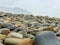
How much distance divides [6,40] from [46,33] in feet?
1.72

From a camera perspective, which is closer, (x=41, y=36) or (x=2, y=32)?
(x=41, y=36)

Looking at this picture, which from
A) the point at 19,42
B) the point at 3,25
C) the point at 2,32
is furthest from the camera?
the point at 3,25

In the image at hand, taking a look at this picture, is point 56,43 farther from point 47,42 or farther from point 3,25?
point 3,25

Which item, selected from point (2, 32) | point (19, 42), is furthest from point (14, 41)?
point (2, 32)

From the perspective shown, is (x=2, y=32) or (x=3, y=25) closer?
(x=2, y=32)

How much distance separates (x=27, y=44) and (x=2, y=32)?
0.99 meters

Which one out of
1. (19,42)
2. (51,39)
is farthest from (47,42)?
(19,42)

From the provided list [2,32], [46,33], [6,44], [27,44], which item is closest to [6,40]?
[6,44]

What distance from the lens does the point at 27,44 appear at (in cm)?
281

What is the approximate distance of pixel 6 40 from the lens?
2.93 meters

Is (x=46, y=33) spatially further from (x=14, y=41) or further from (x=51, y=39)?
(x=14, y=41)

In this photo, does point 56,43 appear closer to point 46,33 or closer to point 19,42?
point 46,33

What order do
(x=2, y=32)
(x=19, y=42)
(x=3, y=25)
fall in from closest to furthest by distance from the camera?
(x=19, y=42) → (x=2, y=32) → (x=3, y=25)

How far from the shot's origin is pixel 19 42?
2.79 meters
